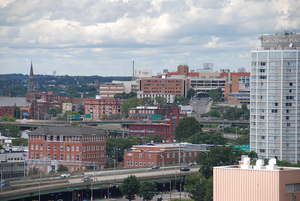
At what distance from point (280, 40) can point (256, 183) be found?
84092 mm

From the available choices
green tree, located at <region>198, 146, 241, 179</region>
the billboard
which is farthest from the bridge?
the billboard

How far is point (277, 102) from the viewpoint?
5221 inches

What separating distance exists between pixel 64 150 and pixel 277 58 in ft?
182

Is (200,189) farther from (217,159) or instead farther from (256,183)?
(256,183)

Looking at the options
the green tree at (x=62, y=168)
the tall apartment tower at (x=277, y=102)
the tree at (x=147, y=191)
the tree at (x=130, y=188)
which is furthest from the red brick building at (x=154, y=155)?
the tree at (x=147, y=191)

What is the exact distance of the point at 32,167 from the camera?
145m

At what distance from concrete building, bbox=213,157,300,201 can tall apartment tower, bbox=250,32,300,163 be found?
243 ft

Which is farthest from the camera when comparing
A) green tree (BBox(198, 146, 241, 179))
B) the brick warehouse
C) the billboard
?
the brick warehouse

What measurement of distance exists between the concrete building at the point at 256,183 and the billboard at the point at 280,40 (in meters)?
80.7

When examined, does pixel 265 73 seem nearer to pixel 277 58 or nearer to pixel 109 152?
pixel 277 58

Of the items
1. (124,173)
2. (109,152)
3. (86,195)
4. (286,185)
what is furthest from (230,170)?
(109,152)

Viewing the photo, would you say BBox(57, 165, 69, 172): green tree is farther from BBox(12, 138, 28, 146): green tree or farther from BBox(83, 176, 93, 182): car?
BBox(12, 138, 28, 146): green tree

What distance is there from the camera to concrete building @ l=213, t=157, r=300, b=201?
56.4 metres

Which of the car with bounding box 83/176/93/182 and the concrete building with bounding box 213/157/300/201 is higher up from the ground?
the concrete building with bounding box 213/157/300/201
